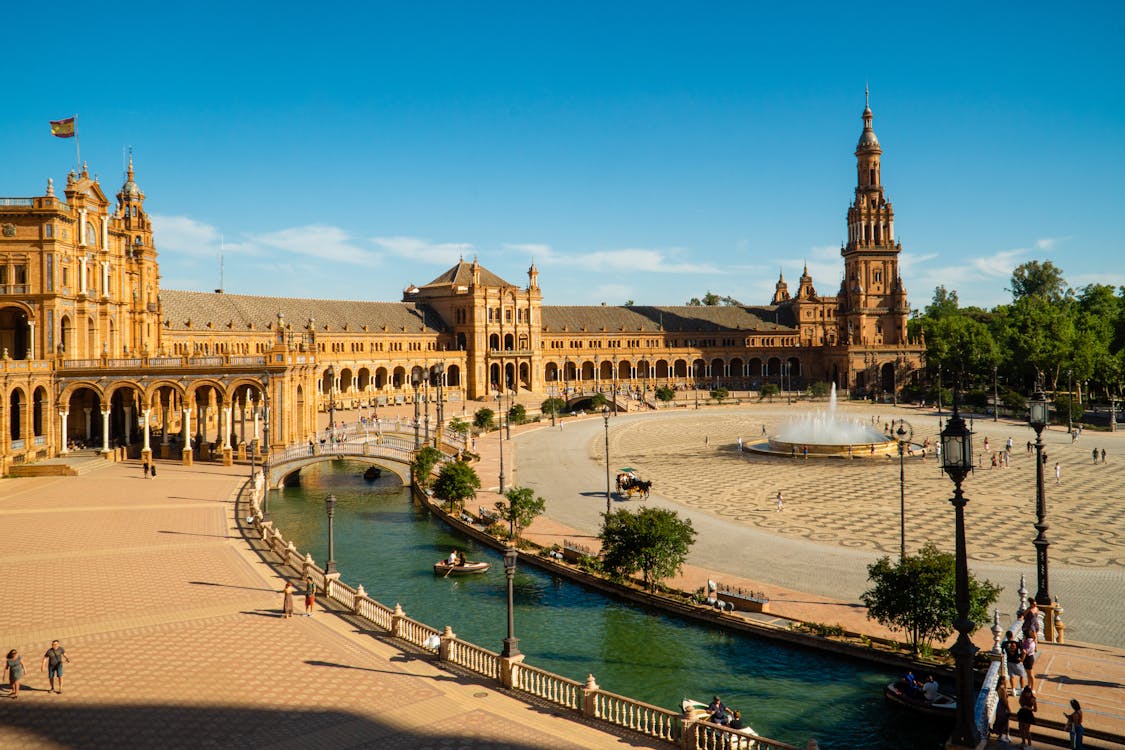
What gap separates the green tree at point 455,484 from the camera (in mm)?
44594

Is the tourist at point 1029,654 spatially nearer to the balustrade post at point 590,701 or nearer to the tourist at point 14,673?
the balustrade post at point 590,701

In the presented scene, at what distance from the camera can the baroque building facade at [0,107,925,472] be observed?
2185 inches

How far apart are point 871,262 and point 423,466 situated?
10121 centimetres

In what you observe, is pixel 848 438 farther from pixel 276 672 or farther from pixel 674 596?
pixel 276 672

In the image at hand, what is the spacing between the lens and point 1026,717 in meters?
16.1

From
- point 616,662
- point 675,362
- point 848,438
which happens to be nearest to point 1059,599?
point 616,662

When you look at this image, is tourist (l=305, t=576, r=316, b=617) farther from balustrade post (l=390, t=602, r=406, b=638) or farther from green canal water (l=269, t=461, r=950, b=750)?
green canal water (l=269, t=461, r=950, b=750)

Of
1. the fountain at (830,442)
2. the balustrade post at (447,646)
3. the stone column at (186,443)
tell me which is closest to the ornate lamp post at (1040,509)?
the balustrade post at (447,646)

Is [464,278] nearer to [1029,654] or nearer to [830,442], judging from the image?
[830,442]

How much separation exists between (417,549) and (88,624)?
17144mm

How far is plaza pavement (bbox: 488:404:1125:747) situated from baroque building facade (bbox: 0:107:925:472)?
20.4 m

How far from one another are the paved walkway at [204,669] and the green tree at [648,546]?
10.3m

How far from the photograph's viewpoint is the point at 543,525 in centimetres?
4162

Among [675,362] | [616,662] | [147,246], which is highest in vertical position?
[147,246]
